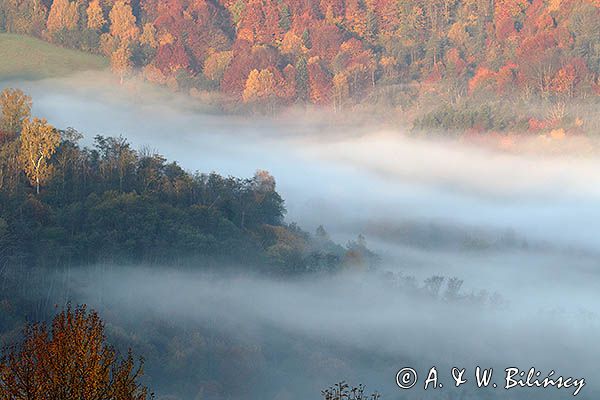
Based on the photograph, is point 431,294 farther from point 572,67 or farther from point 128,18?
point 128,18

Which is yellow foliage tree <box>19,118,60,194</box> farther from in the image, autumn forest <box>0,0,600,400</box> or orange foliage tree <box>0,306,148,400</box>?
orange foliage tree <box>0,306,148,400</box>

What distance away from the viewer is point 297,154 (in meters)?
153

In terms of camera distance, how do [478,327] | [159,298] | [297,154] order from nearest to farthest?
[159,298] → [478,327] → [297,154]

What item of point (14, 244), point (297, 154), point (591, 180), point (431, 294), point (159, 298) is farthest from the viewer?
point (297, 154)

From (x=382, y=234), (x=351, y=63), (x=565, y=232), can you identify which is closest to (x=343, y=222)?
(x=382, y=234)

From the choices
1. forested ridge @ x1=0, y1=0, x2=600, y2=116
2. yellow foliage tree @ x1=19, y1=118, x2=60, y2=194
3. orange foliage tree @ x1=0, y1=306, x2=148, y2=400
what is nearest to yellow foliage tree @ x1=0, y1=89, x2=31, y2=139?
yellow foliage tree @ x1=19, y1=118, x2=60, y2=194

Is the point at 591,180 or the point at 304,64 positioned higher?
the point at 304,64

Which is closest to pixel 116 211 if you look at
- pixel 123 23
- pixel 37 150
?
pixel 37 150

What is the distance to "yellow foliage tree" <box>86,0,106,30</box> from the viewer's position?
136m

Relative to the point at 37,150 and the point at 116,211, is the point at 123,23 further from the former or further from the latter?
the point at 116,211

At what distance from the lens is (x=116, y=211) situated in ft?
218

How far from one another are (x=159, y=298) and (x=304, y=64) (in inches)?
3136

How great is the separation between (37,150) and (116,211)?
6.12m

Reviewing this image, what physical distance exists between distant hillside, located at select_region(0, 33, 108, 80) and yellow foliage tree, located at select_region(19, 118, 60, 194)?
171 feet
